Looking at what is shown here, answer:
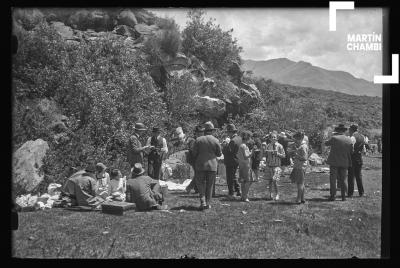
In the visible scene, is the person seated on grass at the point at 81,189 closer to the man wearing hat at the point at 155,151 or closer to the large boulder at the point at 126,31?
the man wearing hat at the point at 155,151

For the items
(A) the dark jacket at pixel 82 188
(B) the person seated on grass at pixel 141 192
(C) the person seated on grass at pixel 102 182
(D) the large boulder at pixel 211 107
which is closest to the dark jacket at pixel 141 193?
(B) the person seated on grass at pixel 141 192

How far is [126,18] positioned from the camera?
107ft

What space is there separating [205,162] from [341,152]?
155 inches

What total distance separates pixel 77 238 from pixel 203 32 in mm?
25787

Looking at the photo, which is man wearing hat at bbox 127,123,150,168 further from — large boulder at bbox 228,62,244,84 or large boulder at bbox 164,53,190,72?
large boulder at bbox 228,62,244,84

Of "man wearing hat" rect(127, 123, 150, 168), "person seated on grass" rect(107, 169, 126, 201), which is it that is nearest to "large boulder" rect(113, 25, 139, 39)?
"man wearing hat" rect(127, 123, 150, 168)

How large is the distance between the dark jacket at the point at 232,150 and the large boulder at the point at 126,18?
23.6 metres

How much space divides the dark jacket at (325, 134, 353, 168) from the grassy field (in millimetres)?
1109

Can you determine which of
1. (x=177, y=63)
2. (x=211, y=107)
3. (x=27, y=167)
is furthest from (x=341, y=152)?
(x=177, y=63)

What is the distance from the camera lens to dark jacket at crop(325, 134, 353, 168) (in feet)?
36.3

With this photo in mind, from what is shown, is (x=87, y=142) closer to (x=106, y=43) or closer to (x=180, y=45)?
(x=106, y=43)

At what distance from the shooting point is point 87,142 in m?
15.7

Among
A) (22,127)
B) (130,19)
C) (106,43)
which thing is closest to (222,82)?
(130,19)

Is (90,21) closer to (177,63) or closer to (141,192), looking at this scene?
(177,63)
